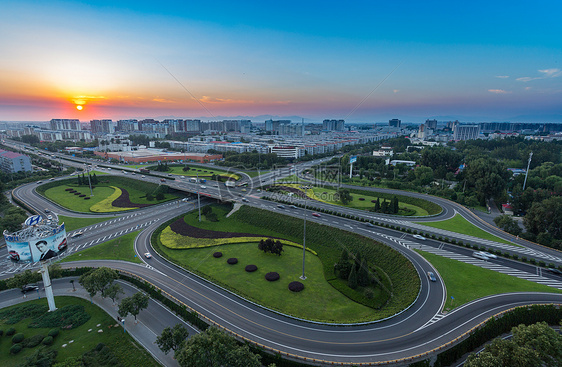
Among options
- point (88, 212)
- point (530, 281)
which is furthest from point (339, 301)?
point (88, 212)

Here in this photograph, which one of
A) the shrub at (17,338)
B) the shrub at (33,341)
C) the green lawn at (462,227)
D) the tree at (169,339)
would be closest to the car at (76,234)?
the shrub at (17,338)

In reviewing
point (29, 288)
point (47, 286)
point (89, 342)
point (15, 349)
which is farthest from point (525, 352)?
point (29, 288)

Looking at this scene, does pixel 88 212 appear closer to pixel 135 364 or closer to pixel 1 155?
pixel 135 364

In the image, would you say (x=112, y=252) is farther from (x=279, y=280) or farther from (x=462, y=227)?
(x=462, y=227)

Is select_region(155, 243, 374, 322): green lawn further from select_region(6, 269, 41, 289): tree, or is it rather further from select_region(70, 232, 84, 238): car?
select_region(70, 232, 84, 238): car

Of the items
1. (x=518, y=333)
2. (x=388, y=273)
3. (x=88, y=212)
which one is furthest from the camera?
(x=88, y=212)

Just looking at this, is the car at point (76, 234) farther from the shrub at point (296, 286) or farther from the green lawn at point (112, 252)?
the shrub at point (296, 286)

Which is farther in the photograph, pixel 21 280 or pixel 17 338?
pixel 21 280
